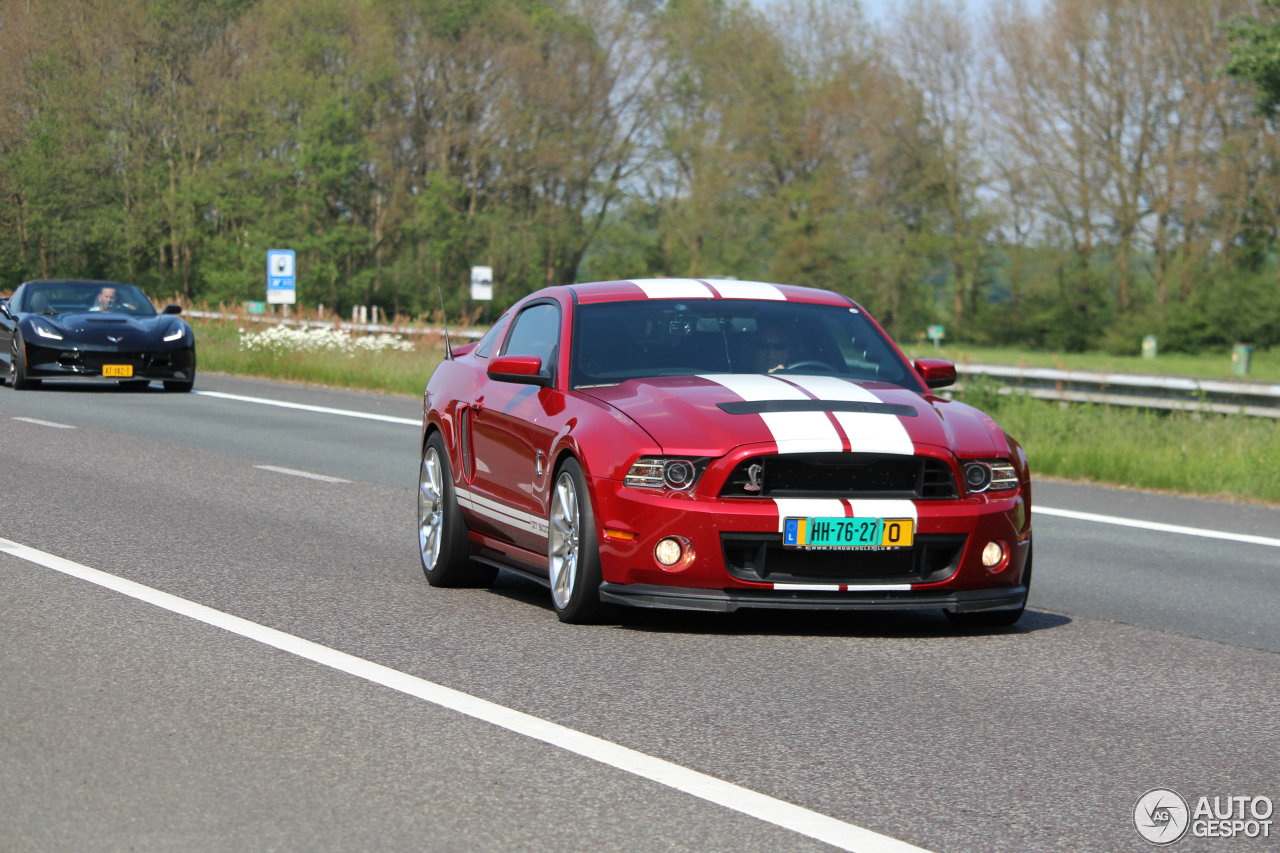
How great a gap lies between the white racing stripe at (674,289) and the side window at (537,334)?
0.45 meters

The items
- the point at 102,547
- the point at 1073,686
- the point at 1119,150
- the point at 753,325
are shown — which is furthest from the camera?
the point at 1119,150

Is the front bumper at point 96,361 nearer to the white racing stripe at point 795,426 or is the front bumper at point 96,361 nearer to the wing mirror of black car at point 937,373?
the wing mirror of black car at point 937,373

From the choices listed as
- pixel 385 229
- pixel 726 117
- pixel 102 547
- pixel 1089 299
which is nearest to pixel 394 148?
pixel 385 229

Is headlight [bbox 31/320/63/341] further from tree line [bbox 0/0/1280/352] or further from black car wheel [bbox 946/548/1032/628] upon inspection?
tree line [bbox 0/0/1280/352]

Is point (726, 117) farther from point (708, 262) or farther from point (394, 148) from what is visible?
point (394, 148)

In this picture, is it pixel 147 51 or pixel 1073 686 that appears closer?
pixel 1073 686

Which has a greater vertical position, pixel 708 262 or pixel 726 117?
pixel 726 117

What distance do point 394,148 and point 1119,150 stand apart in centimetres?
3122

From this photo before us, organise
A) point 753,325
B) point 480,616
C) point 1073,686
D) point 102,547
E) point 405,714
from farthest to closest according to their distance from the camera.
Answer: point 102,547
point 753,325
point 480,616
point 1073,686
point 405,714

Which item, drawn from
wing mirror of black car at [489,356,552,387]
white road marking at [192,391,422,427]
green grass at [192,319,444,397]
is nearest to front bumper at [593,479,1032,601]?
wing mirror of black car at [489,356,552,387]

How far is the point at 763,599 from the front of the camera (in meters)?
6.98

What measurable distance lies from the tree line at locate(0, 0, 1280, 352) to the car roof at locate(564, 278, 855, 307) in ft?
167

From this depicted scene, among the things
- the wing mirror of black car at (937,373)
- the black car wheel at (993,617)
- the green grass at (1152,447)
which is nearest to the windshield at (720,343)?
the wing mirror of black car at (937,373)

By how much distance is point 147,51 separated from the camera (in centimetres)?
7219
